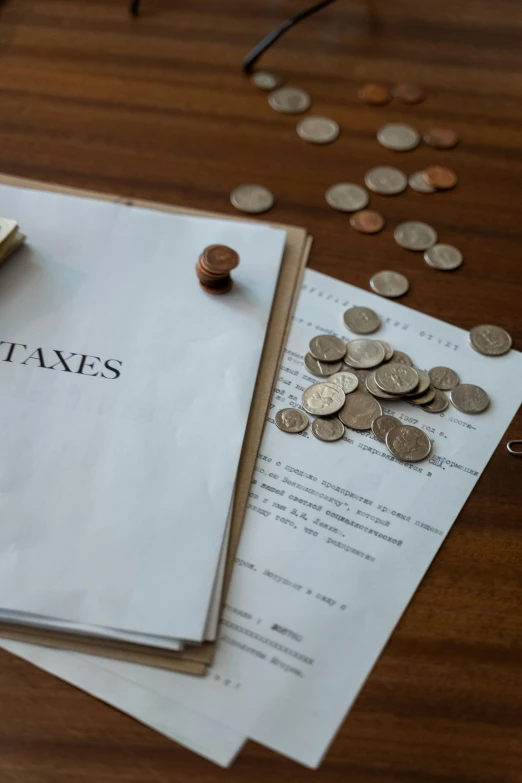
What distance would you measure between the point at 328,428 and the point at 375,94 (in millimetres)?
453

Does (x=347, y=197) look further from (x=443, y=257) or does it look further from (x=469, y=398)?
(x=469, y=398)

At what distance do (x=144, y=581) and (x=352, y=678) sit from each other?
6.1 inches

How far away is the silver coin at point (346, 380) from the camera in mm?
610

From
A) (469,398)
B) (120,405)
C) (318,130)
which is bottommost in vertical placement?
(120,405)

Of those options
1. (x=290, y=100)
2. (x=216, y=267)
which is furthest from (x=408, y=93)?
(x=216, y=267)

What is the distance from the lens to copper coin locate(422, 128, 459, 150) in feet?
2.60

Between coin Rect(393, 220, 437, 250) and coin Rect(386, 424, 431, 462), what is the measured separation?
207mm

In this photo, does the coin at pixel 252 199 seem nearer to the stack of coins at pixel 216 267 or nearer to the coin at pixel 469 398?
the stack of coins at pixel 216 267

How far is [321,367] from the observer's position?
623 millimetres

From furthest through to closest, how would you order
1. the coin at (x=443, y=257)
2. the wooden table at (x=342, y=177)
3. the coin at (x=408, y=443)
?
the coin at (x=443, y=257) → the coin at (x=408, y=443) → the wooden table at (x=342, y=177)

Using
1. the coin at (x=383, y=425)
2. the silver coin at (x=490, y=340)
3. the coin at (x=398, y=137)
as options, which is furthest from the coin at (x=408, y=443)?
the coin at (x=398, y=137)

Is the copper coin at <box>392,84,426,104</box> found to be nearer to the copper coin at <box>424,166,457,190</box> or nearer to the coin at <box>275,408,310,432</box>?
the copper coin at <box>424,166,457,190</box>

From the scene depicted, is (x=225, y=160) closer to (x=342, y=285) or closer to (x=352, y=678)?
(x=342, y=285)

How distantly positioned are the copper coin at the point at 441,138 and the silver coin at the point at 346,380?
33 cm
